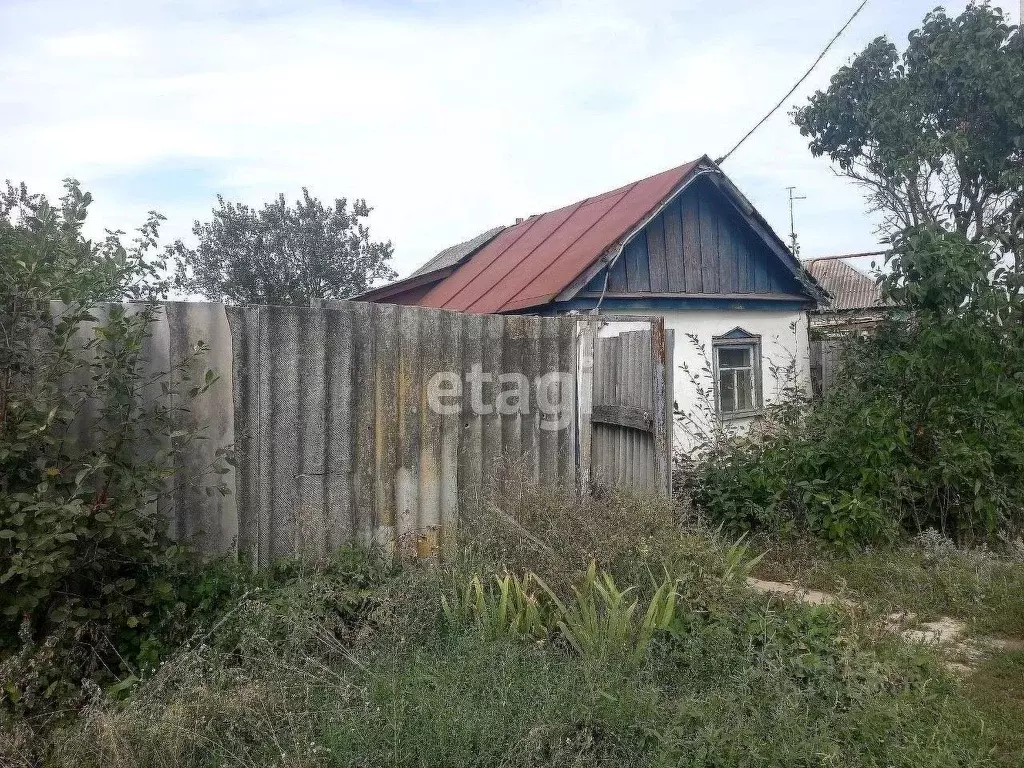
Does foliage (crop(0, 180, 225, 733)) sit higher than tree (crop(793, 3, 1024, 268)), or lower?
→ lower

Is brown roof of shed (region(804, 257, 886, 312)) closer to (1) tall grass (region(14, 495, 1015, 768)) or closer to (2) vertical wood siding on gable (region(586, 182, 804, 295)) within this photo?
(2) vertical wood siding on gable (region(586, 182, 804, 295))

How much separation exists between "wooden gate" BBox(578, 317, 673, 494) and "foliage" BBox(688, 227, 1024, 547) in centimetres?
102

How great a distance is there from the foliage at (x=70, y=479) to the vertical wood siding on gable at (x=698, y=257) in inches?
253

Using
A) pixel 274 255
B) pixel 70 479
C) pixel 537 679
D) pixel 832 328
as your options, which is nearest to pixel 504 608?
pixel 537 679

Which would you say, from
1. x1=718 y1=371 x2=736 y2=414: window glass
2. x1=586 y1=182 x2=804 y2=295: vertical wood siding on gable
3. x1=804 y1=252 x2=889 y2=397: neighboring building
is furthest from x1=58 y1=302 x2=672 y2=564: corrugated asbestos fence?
x1=718 y1=371 x2=736 y2=414: window glass

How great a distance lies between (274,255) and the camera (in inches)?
976

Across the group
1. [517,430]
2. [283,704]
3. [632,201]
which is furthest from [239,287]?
[283,704]

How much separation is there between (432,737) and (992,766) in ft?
6.81

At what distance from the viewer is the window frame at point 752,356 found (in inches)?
407

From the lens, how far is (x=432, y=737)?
104 inches

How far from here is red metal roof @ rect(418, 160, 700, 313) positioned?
9.37 metres

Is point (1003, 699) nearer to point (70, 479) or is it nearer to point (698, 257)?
point (70, 479)

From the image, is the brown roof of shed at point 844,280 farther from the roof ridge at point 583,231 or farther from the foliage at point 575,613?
the foliage at point 575,613

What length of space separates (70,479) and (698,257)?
854 centimetres
